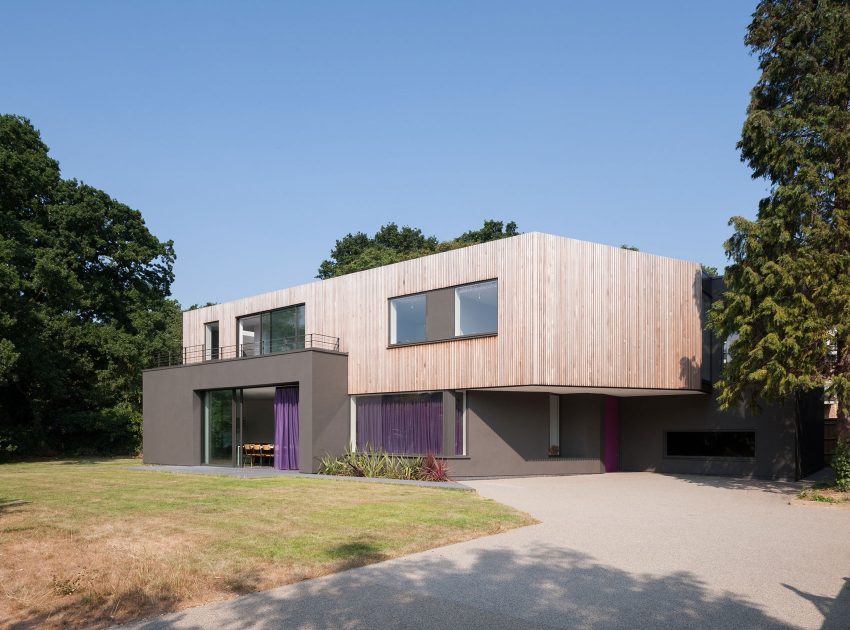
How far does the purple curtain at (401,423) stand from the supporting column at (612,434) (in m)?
6.36

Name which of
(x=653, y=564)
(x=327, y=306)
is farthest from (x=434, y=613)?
(x=327, y=306)

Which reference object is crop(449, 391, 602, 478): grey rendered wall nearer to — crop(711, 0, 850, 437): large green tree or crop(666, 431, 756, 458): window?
crop(666, 431, 756, 458): window

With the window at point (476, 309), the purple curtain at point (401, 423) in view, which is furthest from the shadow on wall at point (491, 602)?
the purple curtain at point (401, 423)

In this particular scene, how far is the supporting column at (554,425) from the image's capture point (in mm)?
21203

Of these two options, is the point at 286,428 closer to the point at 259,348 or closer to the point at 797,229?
the point at 259,348

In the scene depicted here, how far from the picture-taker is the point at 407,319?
66.9 feet

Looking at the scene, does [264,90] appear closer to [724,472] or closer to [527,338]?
[527,338]

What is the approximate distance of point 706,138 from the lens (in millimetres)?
16297

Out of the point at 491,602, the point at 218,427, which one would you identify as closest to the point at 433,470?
the point at 218,427

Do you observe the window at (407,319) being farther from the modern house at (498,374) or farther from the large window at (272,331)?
the large window at (272,331)

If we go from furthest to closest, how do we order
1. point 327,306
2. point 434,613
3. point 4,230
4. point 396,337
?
point 4,230, point 327,306, point 396,337, point 434,613

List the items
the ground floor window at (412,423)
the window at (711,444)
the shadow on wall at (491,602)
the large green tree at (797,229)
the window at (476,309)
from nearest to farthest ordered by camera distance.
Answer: the shadow on wall at (491,602) → the large green tree at (797,229) → the window at (476,309) → the ground floor window at (412,423) → the window at (711,444)

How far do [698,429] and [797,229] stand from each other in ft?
26.6

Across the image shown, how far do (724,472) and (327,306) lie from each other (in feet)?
42.3
